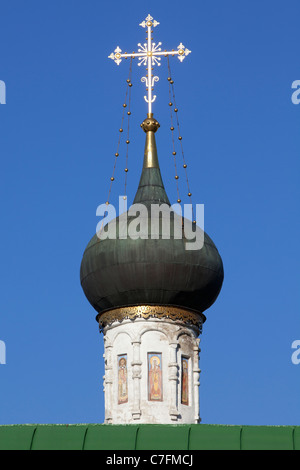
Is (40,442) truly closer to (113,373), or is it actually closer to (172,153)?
(113,373)

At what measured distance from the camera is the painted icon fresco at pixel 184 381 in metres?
34.8

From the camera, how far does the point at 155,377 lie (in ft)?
114

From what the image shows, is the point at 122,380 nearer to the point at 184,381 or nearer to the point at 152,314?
the point at 184,381

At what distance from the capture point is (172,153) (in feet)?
121

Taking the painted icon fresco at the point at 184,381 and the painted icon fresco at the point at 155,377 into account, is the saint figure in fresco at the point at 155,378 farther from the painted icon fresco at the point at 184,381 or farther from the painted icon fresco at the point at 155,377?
the painted icon fresco at the point at 184,381

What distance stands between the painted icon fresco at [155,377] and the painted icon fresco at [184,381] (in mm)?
583

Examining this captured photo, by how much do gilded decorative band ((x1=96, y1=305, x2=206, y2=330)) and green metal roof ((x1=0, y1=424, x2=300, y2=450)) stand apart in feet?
11.3

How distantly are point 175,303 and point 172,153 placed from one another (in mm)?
3896

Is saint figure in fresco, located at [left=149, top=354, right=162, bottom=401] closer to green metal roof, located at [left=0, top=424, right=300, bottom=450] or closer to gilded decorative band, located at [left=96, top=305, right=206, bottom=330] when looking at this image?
gilded decorative band, located at [left=96, top=305, right=206, bottom=330]

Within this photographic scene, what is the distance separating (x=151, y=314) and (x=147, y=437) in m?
3.88

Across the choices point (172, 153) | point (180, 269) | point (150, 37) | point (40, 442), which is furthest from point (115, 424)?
point (150, 37)

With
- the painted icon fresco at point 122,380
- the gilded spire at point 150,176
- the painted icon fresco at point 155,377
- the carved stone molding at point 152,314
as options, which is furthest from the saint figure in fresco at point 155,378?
the gilded spire at point 150,176
